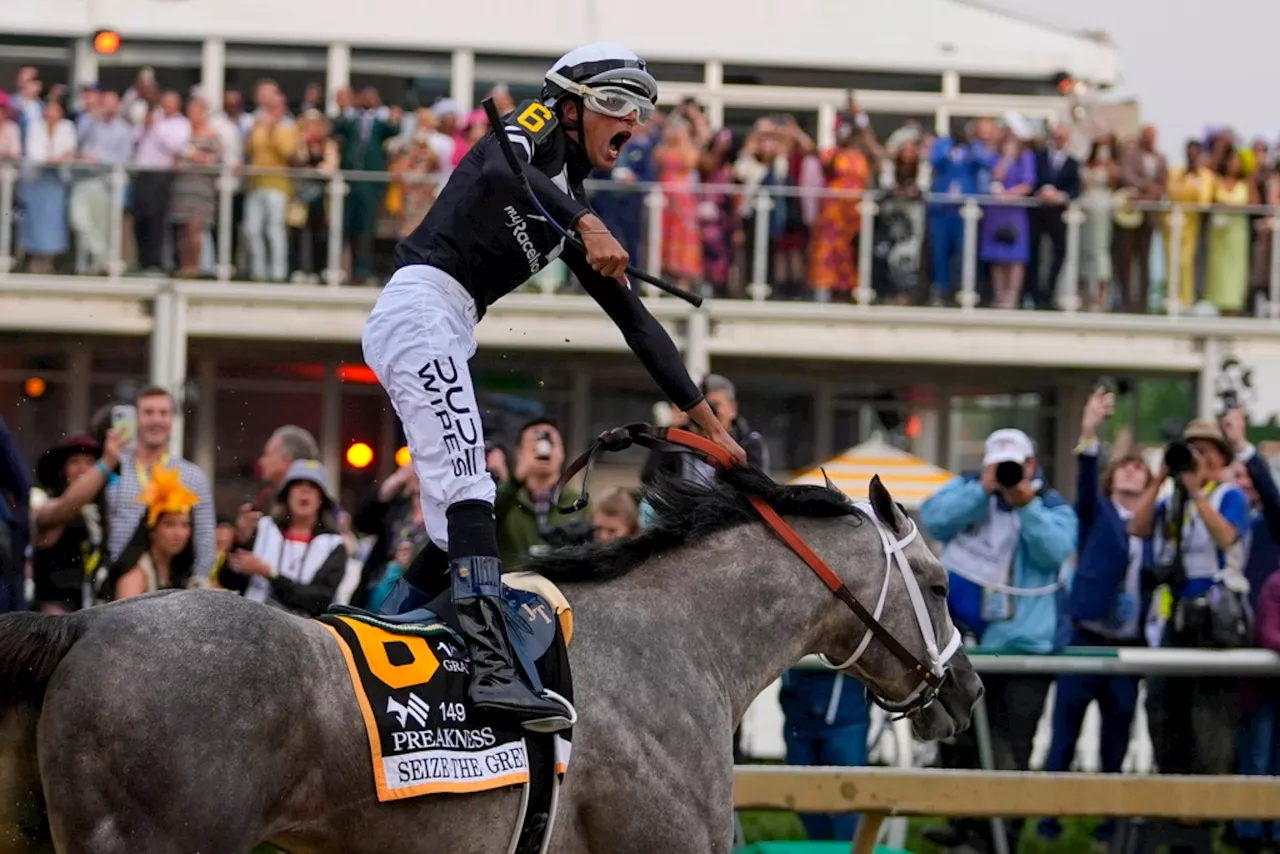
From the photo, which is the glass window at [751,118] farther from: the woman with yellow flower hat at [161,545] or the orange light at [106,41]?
the woman with yellow flower hat at [161,545]

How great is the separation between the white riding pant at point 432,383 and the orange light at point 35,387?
1689 centimetres

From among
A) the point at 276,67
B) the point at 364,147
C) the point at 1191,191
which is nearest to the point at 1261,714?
the point at 1191,191

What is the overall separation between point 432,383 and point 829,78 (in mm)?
17962

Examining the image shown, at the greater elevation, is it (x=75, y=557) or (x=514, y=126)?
(x=514, y=126)

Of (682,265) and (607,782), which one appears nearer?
(607,782)

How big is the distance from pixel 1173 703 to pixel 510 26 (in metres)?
14.8

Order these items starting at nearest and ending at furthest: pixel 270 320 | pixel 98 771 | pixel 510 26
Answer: pixel 98 771, pixel 270 320, pixel 510 26

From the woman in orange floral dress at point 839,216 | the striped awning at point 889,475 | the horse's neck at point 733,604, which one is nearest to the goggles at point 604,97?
the horse's neck at point 733,604

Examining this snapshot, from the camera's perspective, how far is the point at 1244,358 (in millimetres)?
19844

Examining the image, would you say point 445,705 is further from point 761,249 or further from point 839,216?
point 761,249

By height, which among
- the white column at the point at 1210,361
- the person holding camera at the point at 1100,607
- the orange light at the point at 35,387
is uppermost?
the white column at the point at 1210,361

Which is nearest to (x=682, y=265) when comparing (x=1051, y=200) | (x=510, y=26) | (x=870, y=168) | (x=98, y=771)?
(x=870, y=168)

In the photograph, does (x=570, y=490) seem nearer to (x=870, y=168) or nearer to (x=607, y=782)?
(x=607, y=782)

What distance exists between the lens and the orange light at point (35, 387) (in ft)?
68.4
